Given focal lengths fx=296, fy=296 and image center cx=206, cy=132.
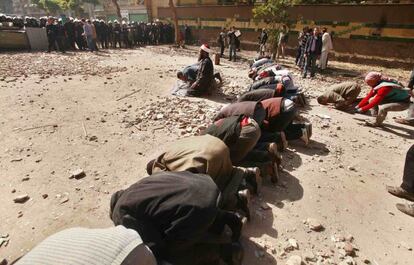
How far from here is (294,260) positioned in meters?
2.75

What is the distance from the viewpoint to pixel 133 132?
5.52 m

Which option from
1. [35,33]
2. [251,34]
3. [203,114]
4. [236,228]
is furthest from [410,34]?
[35,33]

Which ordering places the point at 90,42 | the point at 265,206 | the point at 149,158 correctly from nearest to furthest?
the point at 265,206, the point at 149,158, the point at 90,42

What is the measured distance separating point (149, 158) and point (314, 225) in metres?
2.58

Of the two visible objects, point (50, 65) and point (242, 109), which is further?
point (50, 65)

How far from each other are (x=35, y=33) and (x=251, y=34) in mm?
11918

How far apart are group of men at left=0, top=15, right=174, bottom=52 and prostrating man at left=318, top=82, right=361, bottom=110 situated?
39.7ft

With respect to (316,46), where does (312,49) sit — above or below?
below

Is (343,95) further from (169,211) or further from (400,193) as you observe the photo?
(169,211)

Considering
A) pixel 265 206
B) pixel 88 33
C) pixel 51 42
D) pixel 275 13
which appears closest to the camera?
pixel 265 206

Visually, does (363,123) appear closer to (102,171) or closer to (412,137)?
(412,137)

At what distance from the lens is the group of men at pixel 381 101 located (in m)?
3.73

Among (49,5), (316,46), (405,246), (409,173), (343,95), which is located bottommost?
(405,246)

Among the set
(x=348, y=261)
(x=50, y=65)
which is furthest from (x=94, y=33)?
(x=348, y=261)
